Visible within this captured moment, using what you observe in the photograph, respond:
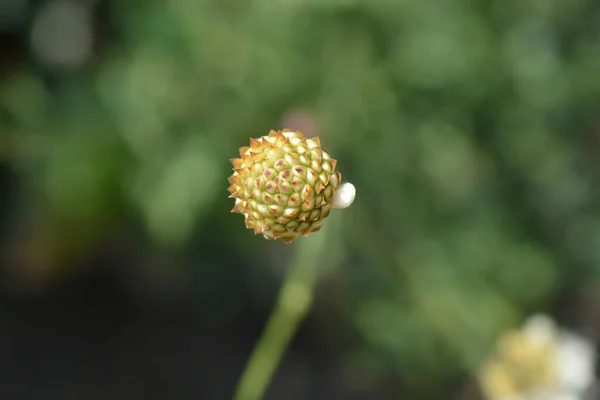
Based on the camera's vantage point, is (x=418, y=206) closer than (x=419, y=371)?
Yes

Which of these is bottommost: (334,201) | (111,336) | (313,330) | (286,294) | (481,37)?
(111,336)

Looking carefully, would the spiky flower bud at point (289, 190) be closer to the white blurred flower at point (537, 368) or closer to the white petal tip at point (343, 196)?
the white petal tip at point (343, 196)

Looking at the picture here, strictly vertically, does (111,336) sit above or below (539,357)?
below

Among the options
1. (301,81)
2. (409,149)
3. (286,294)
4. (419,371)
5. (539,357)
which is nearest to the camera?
(286,294)

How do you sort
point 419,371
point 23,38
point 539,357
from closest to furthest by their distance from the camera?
point 539,357, point 419,371, point 23,38

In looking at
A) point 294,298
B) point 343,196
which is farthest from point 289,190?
point 294,298

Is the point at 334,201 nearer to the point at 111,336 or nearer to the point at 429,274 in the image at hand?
the point at 429,274

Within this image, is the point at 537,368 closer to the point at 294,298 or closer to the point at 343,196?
the point at 294,298

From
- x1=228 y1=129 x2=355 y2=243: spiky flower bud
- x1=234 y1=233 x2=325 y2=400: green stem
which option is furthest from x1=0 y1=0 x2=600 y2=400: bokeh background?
x1=228 y1=129 x2=355 y2=243: spiky flower bud

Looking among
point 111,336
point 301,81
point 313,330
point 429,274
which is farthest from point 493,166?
point 111,336
